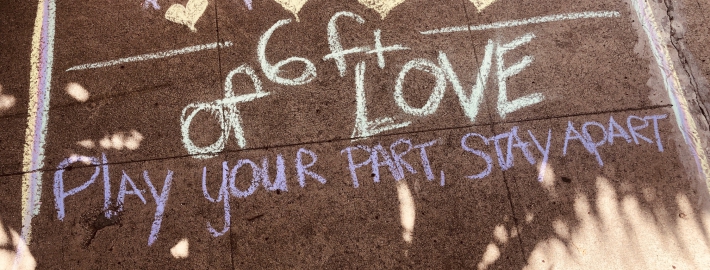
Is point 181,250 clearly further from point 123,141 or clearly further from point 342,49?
point 342,49

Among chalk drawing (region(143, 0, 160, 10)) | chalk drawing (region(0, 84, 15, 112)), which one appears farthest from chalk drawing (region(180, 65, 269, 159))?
chalk drawing (region(0, 84, 15, 112))

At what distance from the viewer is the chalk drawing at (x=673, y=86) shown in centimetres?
287

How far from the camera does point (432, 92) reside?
299 cm

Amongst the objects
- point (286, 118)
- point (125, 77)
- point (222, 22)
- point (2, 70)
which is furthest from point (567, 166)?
point (2, 70)

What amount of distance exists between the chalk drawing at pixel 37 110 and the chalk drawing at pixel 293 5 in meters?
1.78

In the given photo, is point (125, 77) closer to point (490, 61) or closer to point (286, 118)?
point (286, 118)

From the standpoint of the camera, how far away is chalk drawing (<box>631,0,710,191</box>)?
9.41 feet

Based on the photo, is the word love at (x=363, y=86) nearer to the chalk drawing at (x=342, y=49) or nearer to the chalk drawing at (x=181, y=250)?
the chalk drawing at (x=342, y=49)

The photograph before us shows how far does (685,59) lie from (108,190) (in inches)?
166

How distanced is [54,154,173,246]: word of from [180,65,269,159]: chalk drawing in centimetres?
26

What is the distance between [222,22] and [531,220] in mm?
2620

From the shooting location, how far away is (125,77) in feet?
10.1

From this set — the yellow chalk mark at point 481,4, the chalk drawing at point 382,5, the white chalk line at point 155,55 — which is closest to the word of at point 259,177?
the white chalk line at point 155,55

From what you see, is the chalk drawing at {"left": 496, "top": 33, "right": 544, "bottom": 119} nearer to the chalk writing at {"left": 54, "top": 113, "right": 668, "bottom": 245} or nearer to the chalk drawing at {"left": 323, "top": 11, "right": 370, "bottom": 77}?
the chalk writing at {"left": 54, "top": 113, "right": 668, "bottom": 245}
